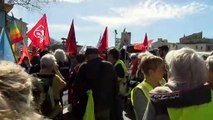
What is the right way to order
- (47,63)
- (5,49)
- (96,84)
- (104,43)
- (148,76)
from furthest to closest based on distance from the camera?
1. (104,43)
2. (96,84)
3. (47,63)
4. (5,49)
5. (148,76)

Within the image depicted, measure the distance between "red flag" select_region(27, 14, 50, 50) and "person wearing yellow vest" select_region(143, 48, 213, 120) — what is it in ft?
36.5

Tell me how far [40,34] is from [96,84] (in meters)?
8.38

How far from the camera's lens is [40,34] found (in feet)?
48.6

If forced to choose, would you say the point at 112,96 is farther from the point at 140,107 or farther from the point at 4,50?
the point at 140,107

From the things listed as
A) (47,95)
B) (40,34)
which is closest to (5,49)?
(47,95)

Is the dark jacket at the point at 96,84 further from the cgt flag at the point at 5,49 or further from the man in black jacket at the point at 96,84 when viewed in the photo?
the cgt flag at the point at 5,49

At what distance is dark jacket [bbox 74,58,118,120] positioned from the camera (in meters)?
6.74

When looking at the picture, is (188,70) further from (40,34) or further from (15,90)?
(40,34)

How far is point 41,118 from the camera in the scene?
1520 millimetres

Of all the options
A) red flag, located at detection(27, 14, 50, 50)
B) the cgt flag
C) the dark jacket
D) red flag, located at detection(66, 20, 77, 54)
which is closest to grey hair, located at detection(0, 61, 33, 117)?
the cgt flag

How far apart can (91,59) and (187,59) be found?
3460 millimetres

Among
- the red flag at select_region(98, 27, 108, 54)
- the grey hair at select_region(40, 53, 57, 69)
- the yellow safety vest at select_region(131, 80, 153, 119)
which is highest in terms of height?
the grey hair at select_region(40, 53, 57, 69)

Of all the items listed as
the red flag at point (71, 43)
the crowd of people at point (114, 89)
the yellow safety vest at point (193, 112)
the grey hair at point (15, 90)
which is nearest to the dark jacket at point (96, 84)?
the crowd of people at point (114, 89)

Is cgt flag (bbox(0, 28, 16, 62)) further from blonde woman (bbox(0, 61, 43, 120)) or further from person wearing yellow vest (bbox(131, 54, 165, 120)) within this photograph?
blonde woman (bbox(0, 61, 43, 120))
